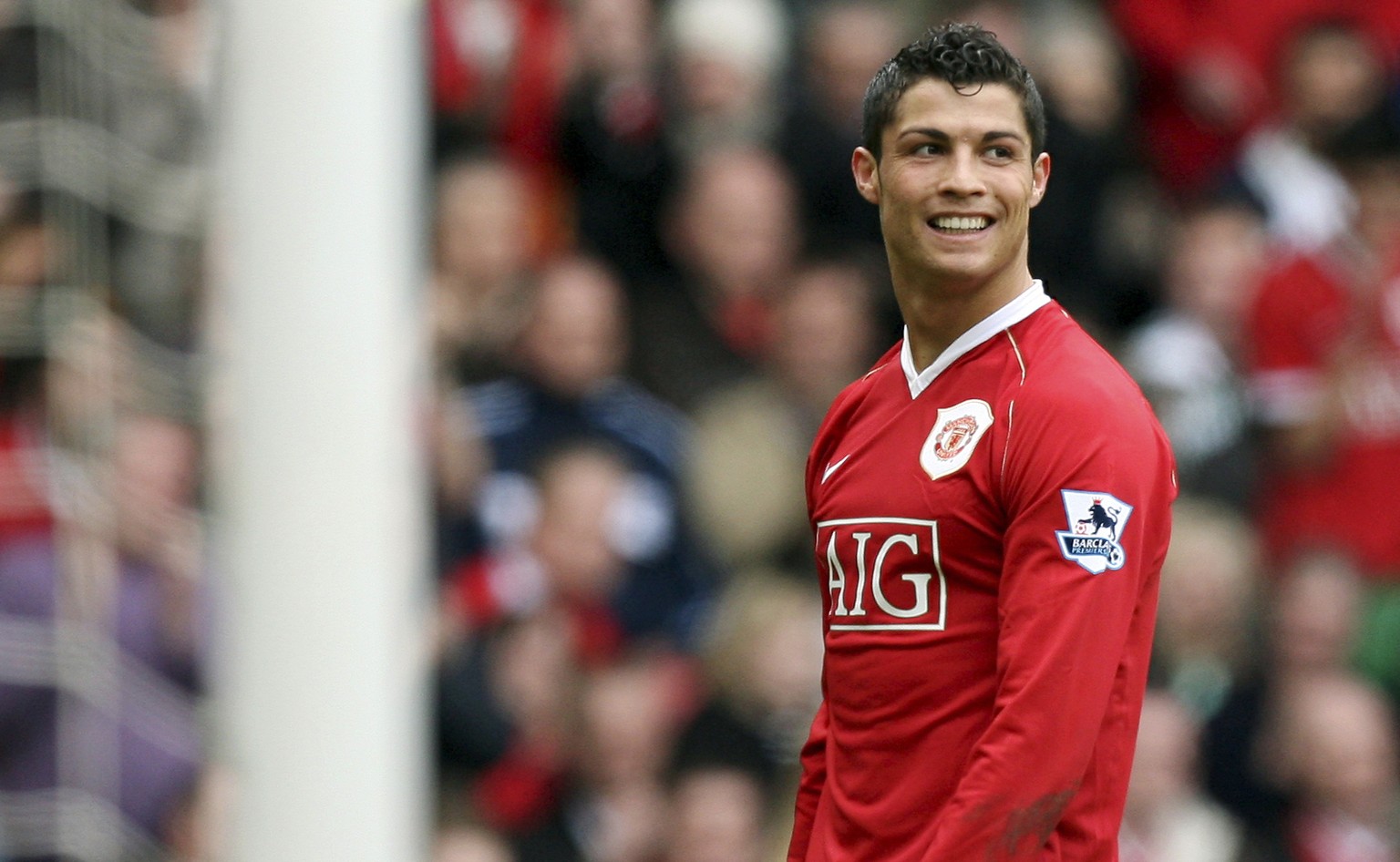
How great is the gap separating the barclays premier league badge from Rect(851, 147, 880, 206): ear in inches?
17.8

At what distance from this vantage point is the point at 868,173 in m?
2.22

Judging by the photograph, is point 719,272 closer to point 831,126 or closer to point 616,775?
point 831,126

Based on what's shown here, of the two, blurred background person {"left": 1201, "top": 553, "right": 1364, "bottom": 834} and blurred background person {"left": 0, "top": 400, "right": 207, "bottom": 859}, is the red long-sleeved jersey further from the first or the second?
blurred background person {"left": 1201, "top": 553, "right": 1364, "bottom": 834}

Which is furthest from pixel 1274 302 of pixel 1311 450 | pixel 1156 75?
pixel 1156 75

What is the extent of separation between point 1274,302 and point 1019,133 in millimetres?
3330

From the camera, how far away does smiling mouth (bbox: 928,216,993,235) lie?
2082mm

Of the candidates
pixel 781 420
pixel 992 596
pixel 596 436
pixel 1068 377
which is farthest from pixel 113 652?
pixel 1068 377

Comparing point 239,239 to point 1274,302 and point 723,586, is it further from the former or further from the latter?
point 1274,302

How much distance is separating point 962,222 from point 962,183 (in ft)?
0.14

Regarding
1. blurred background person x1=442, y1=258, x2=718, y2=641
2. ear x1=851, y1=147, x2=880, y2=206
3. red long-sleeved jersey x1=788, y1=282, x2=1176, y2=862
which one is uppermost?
ear x1=851, y1=147, x2=880, y2=206

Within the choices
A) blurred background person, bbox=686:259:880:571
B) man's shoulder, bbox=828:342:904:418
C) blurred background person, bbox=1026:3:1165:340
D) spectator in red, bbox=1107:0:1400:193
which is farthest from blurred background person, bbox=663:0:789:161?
man's shoulder, bbox=828:342:904:418

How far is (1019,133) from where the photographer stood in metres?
2.10

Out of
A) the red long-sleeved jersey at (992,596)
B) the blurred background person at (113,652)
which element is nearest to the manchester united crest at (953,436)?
the red long-sleeved jersey at (992,596)

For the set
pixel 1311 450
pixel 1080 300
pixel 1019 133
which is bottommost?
pixel 1311 450
